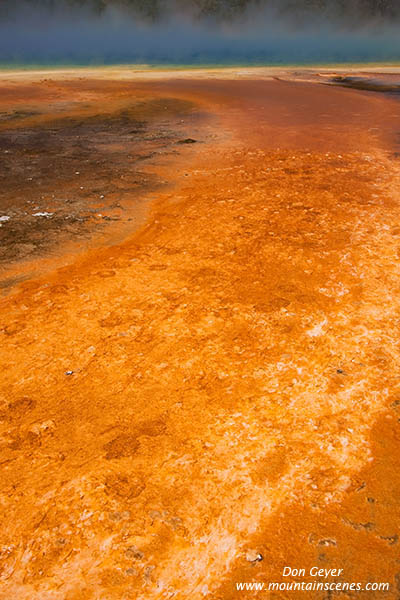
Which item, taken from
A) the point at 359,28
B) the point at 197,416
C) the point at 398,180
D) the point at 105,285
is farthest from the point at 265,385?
the point at 359,28

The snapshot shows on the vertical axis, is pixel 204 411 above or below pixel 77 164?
below

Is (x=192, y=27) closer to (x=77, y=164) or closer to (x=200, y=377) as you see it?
(x=77, y=164)

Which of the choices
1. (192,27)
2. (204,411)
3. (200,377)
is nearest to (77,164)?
(200,377)

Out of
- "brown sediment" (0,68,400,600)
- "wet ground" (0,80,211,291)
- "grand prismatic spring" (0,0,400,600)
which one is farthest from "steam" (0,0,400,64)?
"brown sediment" (0,68,400,600)

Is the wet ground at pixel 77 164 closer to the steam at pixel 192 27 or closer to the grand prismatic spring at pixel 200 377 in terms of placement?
the grand prismatic spring at pixel 200 377

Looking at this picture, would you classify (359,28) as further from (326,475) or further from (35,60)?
(326,475)

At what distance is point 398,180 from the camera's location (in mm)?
Answer: 5312

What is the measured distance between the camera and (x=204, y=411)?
215 centimetres

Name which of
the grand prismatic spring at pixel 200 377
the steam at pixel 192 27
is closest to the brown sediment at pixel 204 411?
the grand prismatic spring at pixel 200 377

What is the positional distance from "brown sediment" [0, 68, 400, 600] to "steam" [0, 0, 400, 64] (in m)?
35.3

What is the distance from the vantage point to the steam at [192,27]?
3772 cm

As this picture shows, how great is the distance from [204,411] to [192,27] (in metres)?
56.1

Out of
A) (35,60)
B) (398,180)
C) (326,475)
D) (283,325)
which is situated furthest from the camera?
(35,60)

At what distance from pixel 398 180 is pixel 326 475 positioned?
454 centimetres
